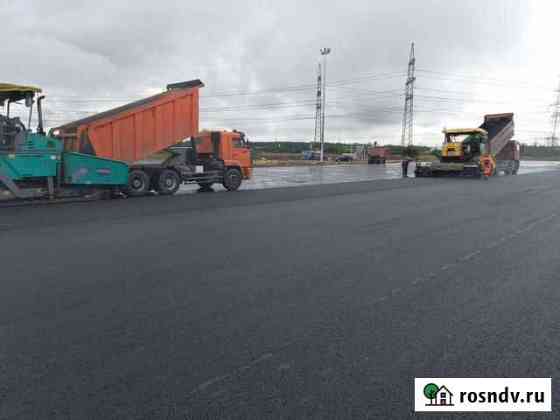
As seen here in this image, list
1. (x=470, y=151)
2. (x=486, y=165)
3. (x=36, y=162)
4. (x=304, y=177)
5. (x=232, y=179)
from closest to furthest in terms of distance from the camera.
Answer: (x=36, y=162) < (x=232, y=179) < (x=486, y=165) < (x=470, y=151) < (x=304, y=177)

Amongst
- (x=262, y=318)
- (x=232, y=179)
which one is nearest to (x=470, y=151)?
(x=232, y=179)

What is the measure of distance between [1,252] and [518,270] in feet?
22.1

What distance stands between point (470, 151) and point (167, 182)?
1707cm

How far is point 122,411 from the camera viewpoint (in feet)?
7.97

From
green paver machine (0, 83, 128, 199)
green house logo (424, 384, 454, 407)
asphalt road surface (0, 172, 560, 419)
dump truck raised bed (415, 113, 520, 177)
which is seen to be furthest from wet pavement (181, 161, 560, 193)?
green house logo (424, 384, 454, 407)

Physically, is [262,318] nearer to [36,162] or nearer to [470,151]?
[36,162]

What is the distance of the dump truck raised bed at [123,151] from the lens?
1145 centimetres

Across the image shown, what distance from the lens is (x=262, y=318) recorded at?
373 cm

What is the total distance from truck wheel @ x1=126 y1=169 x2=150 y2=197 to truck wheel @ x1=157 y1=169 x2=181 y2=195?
0.42 metres

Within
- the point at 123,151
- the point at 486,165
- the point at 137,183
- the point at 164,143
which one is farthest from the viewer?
the point at 486,165

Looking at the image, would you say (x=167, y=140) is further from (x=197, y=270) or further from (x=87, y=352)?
(x=87, y=352)

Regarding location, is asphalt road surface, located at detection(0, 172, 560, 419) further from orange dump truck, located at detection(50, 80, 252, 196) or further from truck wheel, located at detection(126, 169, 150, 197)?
truck wheel, located at detection(126, 169, 150, 197)

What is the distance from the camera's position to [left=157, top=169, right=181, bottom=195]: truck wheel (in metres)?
14.5

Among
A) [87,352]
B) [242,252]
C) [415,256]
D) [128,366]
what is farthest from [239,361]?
[415,256]
